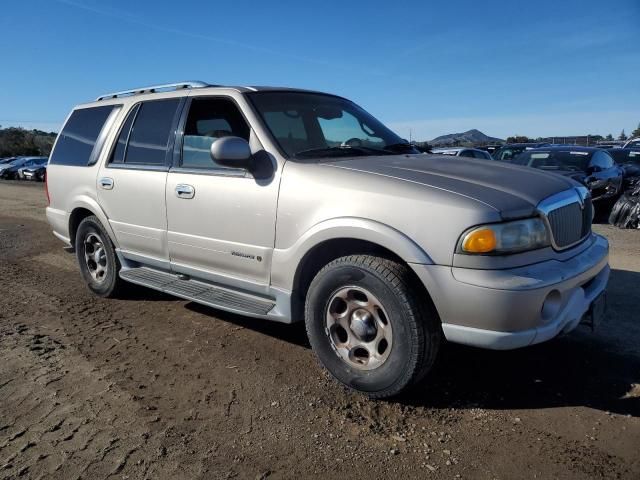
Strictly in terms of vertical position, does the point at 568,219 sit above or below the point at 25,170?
above

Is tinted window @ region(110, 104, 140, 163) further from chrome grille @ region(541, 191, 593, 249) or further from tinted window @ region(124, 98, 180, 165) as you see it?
chrome grille @ region(541, 191, 593, 249)

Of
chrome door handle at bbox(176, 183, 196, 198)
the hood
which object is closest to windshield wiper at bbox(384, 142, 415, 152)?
the hood

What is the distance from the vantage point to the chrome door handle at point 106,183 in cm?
490

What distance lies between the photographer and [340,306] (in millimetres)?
3316

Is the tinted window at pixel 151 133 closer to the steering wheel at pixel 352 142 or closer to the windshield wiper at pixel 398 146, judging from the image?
the steering wheel at pixel 352 142

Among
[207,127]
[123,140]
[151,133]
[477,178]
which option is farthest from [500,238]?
[123,140]

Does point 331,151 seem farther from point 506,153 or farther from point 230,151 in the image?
point 506,153

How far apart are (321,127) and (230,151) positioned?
3.46ft

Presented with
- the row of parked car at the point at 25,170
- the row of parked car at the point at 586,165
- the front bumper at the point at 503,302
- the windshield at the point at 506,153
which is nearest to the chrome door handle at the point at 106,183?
the front bumper at the point at 503,302

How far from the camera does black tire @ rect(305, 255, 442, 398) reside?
2.94 meters

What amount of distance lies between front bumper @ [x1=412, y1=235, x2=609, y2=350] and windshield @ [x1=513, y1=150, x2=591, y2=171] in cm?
850

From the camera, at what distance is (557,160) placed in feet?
36.1

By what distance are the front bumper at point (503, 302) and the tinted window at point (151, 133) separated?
8.71 ft

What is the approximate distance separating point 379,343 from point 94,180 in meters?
3.44
